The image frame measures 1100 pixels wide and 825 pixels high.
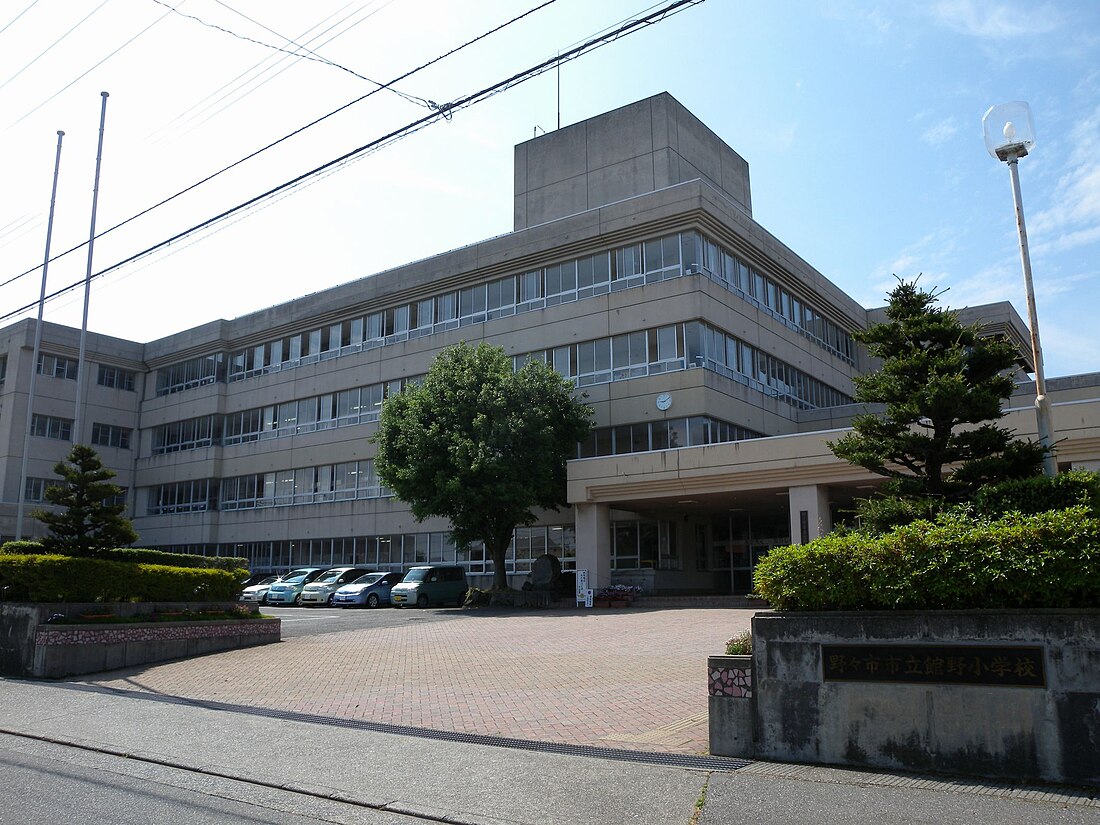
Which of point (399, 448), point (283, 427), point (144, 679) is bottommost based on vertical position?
point (144, 679)

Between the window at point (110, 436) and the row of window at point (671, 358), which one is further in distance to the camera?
the window at point (110, 436)

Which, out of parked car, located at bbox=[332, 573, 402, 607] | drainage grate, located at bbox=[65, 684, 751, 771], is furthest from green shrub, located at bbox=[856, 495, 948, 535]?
parked car, located at bbox=[332, 573, 402, 607]

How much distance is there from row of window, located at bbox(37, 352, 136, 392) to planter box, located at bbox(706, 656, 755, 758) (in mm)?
48017

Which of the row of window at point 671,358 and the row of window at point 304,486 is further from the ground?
the row of window at point 671,358

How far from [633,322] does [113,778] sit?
91.9 ft

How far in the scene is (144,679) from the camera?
14.1 metres

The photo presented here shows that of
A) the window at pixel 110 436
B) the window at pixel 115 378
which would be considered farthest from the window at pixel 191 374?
the window at pixel 110 436

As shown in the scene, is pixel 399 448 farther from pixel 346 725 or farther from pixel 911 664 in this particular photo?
pixel 911 664

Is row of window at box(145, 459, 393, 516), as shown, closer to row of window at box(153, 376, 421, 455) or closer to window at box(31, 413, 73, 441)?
→ row of window at box(153, 376, 421, 455)

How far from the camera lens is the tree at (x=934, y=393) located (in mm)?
11930

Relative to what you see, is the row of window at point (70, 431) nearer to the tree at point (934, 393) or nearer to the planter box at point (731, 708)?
the tree at point (934, 393)

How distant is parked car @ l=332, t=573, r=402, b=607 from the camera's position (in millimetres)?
32656

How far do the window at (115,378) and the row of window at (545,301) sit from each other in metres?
7.01

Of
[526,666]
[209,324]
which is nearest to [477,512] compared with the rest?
[526,666]
